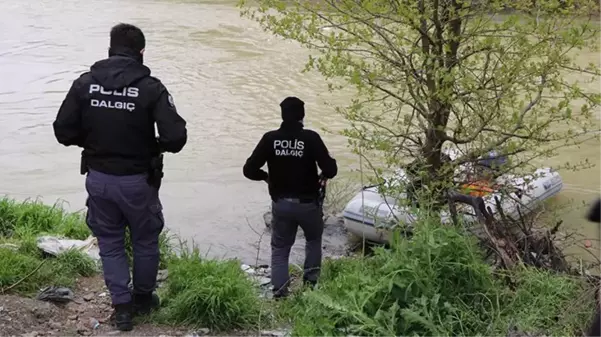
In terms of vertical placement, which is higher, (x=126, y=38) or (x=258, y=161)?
(x=126, y=38)

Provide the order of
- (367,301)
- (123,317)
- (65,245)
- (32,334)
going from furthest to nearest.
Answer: (65,245) → (123,317) → (32,334) → (367,301)

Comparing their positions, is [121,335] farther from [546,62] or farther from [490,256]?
[546,62]

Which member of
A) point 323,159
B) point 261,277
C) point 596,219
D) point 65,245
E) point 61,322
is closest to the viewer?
point 596,219

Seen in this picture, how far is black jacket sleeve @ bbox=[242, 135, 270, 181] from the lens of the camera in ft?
17.6

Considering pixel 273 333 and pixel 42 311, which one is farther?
pixel 42 311

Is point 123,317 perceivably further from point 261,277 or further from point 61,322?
point 261,277

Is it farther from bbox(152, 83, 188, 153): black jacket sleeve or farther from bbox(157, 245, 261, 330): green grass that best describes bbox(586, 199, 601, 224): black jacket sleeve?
bbox(157, 245, 261, 330): green grass

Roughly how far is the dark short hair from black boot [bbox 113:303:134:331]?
1459mm

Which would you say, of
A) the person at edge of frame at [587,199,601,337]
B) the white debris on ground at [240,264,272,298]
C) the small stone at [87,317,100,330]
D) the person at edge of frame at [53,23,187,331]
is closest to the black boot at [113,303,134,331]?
the person at edge of frame at [53,23,187,331]

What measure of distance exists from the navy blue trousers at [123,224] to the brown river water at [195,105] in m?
2.47

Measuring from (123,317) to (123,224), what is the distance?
53 centimetres

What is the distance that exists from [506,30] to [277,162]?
1.78m

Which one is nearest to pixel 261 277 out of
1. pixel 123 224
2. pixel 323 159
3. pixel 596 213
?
pixel 323 159

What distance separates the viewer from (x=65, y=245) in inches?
235
